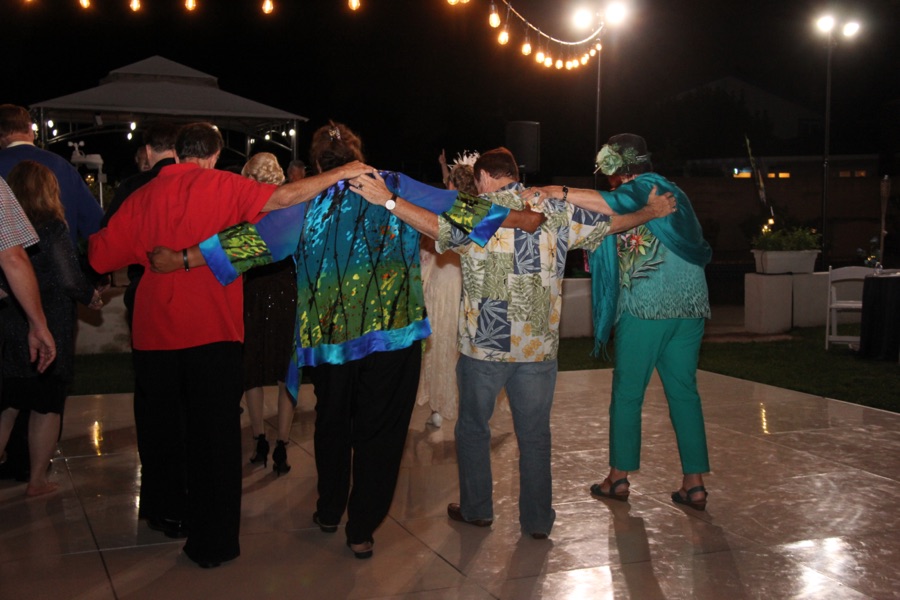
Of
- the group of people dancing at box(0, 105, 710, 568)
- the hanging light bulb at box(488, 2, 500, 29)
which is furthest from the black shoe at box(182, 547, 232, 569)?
the hanging light bulb at box(488, 2, 500, 29)

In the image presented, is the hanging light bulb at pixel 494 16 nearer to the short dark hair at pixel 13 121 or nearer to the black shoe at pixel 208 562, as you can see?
the short dark hair at pixel 13 121

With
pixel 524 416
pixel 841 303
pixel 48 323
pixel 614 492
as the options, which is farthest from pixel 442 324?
pixel 841 303

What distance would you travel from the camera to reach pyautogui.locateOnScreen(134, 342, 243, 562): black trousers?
403 cm

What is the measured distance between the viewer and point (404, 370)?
4.17 metres

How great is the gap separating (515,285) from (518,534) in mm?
1207

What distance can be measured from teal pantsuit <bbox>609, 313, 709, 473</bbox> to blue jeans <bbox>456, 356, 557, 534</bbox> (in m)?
0.65

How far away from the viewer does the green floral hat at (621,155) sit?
4871mm

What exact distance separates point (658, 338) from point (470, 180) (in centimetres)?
184

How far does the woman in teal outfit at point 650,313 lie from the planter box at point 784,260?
→ 837 cm

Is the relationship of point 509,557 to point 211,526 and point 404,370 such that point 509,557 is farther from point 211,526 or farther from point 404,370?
point 211,526

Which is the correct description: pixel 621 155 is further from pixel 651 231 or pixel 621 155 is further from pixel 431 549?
pixel 431 549

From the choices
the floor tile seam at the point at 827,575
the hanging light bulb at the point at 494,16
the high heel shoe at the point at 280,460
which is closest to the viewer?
the floor tile seam at the point at 827,575

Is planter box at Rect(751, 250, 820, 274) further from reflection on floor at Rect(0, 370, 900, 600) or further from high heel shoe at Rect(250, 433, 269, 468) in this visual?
high heel shoe at Rect(250, 433, 269, 468)

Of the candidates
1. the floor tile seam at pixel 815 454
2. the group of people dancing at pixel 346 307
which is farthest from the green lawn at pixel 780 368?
the group of people dancing at pixel 346 307
